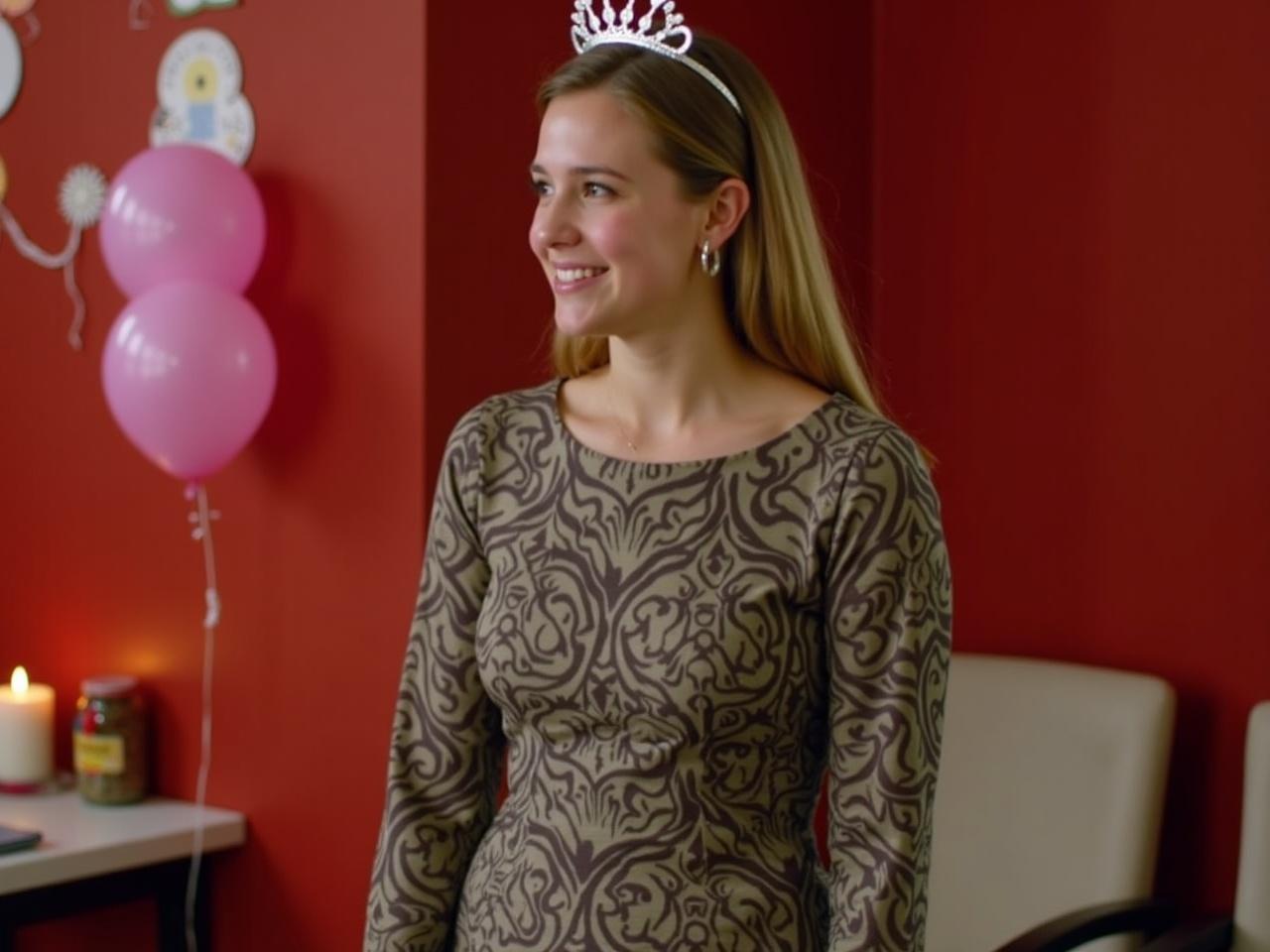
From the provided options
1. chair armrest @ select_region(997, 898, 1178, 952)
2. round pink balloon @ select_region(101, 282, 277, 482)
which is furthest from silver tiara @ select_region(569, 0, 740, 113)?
chair armrest @ select_region(997, 898, 1178, 952)

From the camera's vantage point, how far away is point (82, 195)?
9.47 feet

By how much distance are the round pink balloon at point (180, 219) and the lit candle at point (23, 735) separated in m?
0.75

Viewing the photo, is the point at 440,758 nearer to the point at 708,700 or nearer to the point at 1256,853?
the point at 708,700

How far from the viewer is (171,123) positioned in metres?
2.71

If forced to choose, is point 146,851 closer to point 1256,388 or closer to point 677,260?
point 677,260

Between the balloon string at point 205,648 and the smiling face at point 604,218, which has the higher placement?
the smiling face at point 604,218

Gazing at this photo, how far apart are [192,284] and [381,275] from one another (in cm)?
27

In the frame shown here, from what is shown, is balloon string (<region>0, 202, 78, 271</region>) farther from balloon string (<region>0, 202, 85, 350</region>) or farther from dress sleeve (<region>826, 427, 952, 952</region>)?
dress sleeve (<region>826, 427, 952, 952</region>)

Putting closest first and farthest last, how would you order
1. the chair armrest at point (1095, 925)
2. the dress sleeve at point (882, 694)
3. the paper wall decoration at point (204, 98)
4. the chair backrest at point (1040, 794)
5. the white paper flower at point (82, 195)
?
the dress sleeve at point (882, 694) → the chair armrest at point (1095, 925) → the chair backrest at point (1040, 794) → the paper wall decoration at point (204, 98) → the white paper flower at point (82, 195)

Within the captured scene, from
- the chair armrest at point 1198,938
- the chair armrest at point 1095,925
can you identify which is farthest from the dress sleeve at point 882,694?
the chair armrest at point 1198,938

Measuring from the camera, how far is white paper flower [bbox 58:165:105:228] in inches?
113

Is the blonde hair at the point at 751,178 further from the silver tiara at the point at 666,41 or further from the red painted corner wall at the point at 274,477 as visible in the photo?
the red painted corner wall at the point at 274,477

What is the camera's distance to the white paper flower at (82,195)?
2865 millimetres

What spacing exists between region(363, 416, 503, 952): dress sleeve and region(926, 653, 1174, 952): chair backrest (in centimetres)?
118
